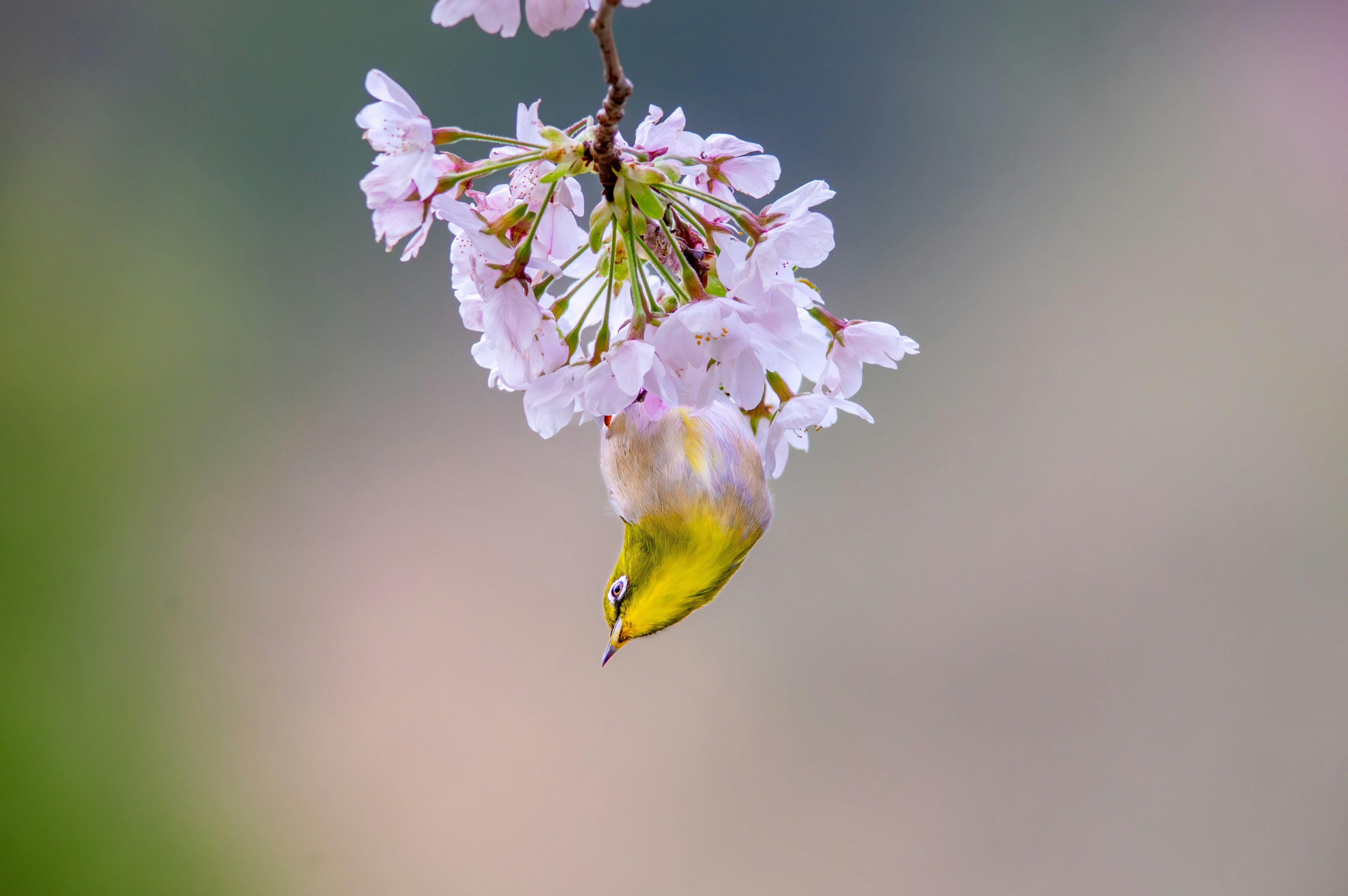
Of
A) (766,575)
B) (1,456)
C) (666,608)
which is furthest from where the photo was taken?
(766,575)

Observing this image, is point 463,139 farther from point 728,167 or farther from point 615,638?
point 615,638

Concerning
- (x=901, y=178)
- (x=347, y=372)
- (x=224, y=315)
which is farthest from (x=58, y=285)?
(x=901, y=178)

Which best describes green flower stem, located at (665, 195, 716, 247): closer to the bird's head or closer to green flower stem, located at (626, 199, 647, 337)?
green flower stem, located at (626, 199, 647, 337)

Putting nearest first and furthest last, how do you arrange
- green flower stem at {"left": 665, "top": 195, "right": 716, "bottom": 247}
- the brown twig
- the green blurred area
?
the brown twig → green flower stem at {"left": 665, "top": 195, "right": 716, "bottom": 247} → the green blurred area

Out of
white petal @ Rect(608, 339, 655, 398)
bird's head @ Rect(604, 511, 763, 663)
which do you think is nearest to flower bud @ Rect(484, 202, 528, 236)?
white petal @ Rect(608, 339, 655, 398)

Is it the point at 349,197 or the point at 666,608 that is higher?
the point at 349,197

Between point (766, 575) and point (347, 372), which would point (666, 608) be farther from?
point (347, 372)

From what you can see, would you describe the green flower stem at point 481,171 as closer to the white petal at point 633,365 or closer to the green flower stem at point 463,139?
the green flower stem at point 463,139

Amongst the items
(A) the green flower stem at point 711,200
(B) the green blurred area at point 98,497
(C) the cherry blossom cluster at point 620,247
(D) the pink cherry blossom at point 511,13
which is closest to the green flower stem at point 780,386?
(C) the cherry blossom cluster at point 620,247

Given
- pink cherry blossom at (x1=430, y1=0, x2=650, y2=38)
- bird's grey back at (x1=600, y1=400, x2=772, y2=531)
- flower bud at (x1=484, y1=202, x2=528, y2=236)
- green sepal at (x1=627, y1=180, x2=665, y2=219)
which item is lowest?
bird's grey back at (x1=600, y1=400, x2=772, y2=531)
